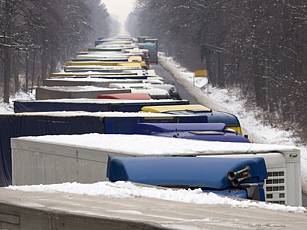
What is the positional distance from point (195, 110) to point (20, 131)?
3666 mm

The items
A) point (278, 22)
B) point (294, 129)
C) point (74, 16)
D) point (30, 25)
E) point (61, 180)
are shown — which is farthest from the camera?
Answer: point (74, 16)

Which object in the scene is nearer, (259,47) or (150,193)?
(150,193)

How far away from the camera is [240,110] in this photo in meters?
54.6

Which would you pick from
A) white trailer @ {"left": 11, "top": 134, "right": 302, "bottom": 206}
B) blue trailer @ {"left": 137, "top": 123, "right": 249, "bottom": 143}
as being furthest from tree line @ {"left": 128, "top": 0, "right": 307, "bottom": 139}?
white trailer @ {"left": 11, "top": 134, "right": 302, "bottom": 206}

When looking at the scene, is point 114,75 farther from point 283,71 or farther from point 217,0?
point 217,0

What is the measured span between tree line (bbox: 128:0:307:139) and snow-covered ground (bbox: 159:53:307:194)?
27.8 inches

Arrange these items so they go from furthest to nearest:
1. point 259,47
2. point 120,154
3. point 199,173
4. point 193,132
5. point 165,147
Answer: point 259,47 < point 193,132 < point 165,147 < point 120,154 < point 199,173

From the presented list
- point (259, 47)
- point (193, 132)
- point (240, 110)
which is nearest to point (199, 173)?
point (193, 132)

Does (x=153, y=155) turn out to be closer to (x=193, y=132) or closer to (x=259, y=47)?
(x=193, y=132)

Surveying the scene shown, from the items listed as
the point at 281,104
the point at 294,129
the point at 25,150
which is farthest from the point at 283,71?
the point at 25,150

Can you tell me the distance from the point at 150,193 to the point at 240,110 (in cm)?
4734

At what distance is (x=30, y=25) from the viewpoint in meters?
56.2

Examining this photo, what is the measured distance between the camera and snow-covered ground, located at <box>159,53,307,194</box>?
35722 mm

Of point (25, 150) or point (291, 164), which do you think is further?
point (25, 150)
